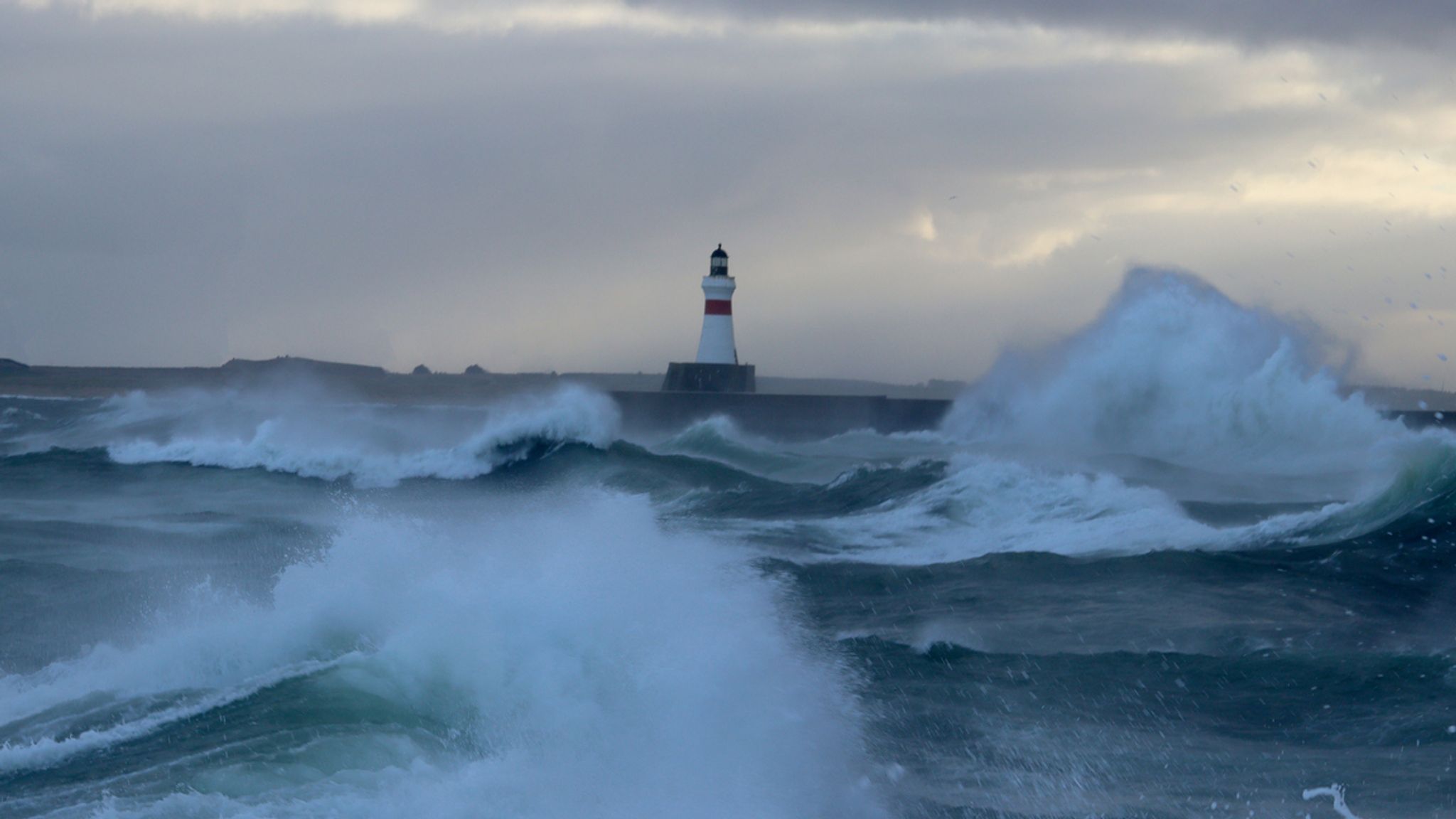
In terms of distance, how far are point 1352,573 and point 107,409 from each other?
36464 mm

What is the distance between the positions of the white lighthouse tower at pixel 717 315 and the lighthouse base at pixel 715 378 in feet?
0.53

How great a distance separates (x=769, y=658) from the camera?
5.96 m

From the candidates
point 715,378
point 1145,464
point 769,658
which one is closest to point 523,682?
point 769,658

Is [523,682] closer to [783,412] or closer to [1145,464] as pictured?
[1145,464]

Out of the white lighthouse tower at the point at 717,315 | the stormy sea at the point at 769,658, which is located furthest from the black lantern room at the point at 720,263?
the stormy sea at the point at 769,658

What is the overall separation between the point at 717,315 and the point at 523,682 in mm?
23131

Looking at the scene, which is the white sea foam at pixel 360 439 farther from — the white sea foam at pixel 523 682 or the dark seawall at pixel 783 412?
the white sea foam at pixel 523 682

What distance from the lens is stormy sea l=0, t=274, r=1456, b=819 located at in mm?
4324

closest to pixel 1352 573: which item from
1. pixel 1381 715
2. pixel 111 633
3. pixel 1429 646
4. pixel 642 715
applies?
pixel 1429 646

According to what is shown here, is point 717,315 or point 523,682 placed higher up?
point 717,315

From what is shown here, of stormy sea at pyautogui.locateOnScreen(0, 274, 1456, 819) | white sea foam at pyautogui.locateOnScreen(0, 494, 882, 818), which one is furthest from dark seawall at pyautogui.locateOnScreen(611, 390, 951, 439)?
white sea foam at pyautogui.locateOnScreen(0, 494, 882, 818)

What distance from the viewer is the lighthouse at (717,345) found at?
91.7 ft

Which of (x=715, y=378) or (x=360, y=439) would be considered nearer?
(x=360, y=439)

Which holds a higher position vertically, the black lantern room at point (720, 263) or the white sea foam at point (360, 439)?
the black lantern room at point (720, 263)
